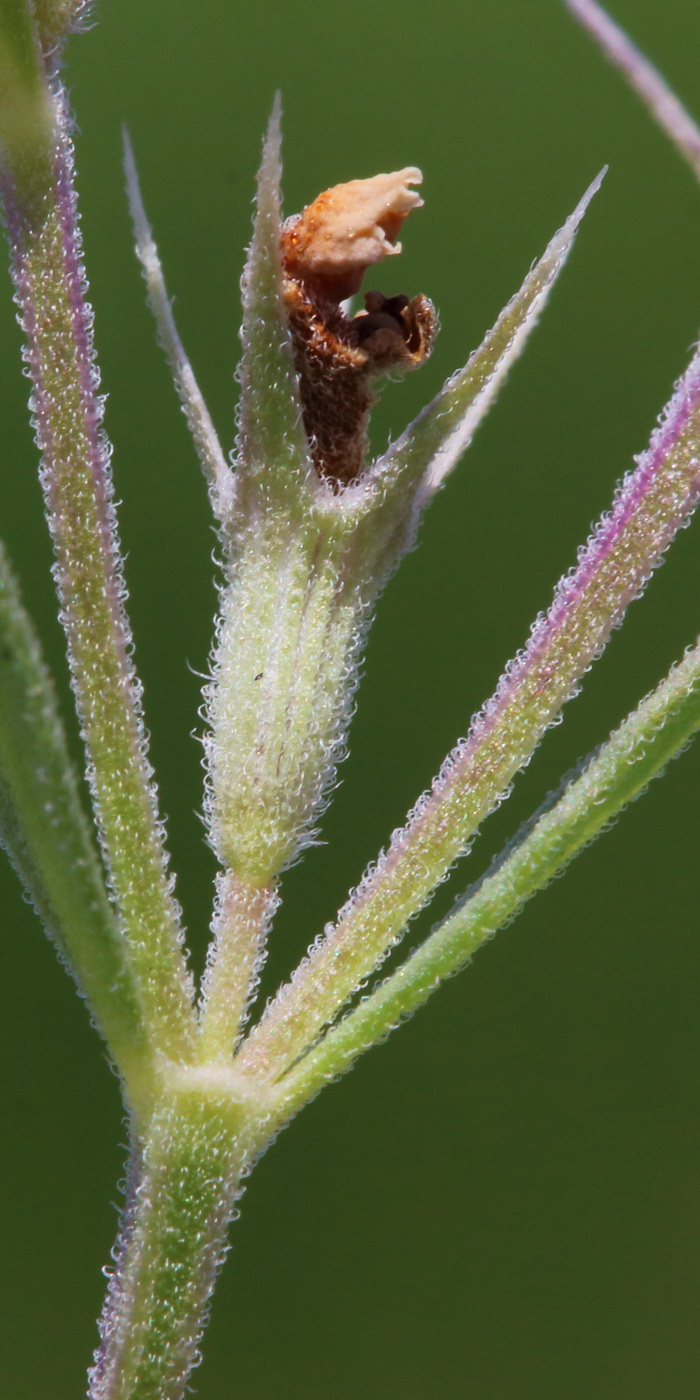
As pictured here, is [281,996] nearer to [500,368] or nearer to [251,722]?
[251,722]

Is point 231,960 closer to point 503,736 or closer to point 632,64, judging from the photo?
point 503,736

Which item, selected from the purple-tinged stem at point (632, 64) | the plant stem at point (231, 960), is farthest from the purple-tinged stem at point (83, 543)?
the purple-tinged stem at point (632, 64)

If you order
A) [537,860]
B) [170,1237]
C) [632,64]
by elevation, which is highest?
[632,64]

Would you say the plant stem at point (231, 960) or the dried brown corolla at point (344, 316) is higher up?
the dried brown corolla at point (344, 316)

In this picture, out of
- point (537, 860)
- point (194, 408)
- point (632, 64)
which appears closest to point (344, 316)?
point (194, 408)

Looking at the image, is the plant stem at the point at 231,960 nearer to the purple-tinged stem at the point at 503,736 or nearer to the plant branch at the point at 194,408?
the purple-tinged stem at the point at 503,736

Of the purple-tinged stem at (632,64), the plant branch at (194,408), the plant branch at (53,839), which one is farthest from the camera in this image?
the plant branch at (194,408)
